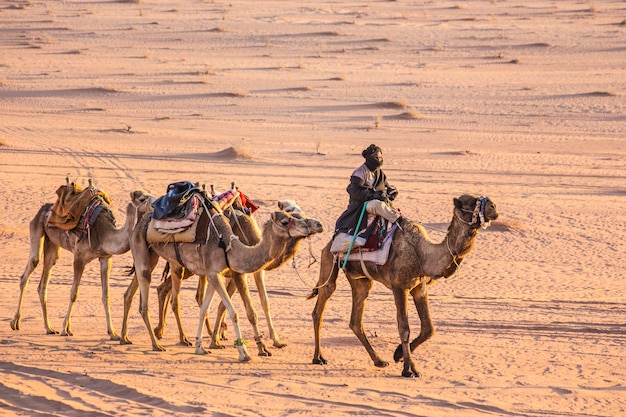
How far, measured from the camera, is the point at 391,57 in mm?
37875

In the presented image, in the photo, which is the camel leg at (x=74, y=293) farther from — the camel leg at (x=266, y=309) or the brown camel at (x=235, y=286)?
the camel leg at (x=266, y=309)

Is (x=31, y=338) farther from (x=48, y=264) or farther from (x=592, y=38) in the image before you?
(x=592, y=38)

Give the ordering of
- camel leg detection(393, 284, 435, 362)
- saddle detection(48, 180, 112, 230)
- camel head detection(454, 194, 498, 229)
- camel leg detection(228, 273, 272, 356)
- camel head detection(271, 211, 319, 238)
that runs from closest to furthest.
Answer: camel head detection(454, 194, 498, 229), camel head detection(271, 211, 319, 238), camel leg detection(393, 284, 435, 362), camel leg detection(228, 273, 272, 356), saddle detection(48, 180, 112, 230)

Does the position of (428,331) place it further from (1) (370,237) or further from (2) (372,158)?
(2) (372,158)

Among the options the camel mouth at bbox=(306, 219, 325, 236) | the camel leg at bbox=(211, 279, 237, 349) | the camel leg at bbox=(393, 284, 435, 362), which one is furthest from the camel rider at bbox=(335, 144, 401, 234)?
the camel leg at bbox=(211, 279, 237, 349)

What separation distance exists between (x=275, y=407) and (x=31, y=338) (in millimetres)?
3871

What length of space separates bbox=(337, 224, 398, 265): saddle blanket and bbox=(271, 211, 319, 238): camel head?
74cm

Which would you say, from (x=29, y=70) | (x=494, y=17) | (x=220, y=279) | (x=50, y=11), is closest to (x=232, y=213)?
(x=220, y=279)

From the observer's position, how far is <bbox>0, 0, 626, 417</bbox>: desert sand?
10164 mm

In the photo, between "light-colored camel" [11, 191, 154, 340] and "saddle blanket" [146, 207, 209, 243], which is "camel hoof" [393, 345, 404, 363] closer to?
"saddle blanket" [146, 207, 209, 243]

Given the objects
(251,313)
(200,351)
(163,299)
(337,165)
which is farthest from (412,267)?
(337,165)

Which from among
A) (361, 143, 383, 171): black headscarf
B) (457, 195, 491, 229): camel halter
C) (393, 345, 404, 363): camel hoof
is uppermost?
(361, 143, 383, 171): black headscarf

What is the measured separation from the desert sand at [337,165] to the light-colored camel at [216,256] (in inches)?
17.8

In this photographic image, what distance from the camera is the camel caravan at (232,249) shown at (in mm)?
10578
